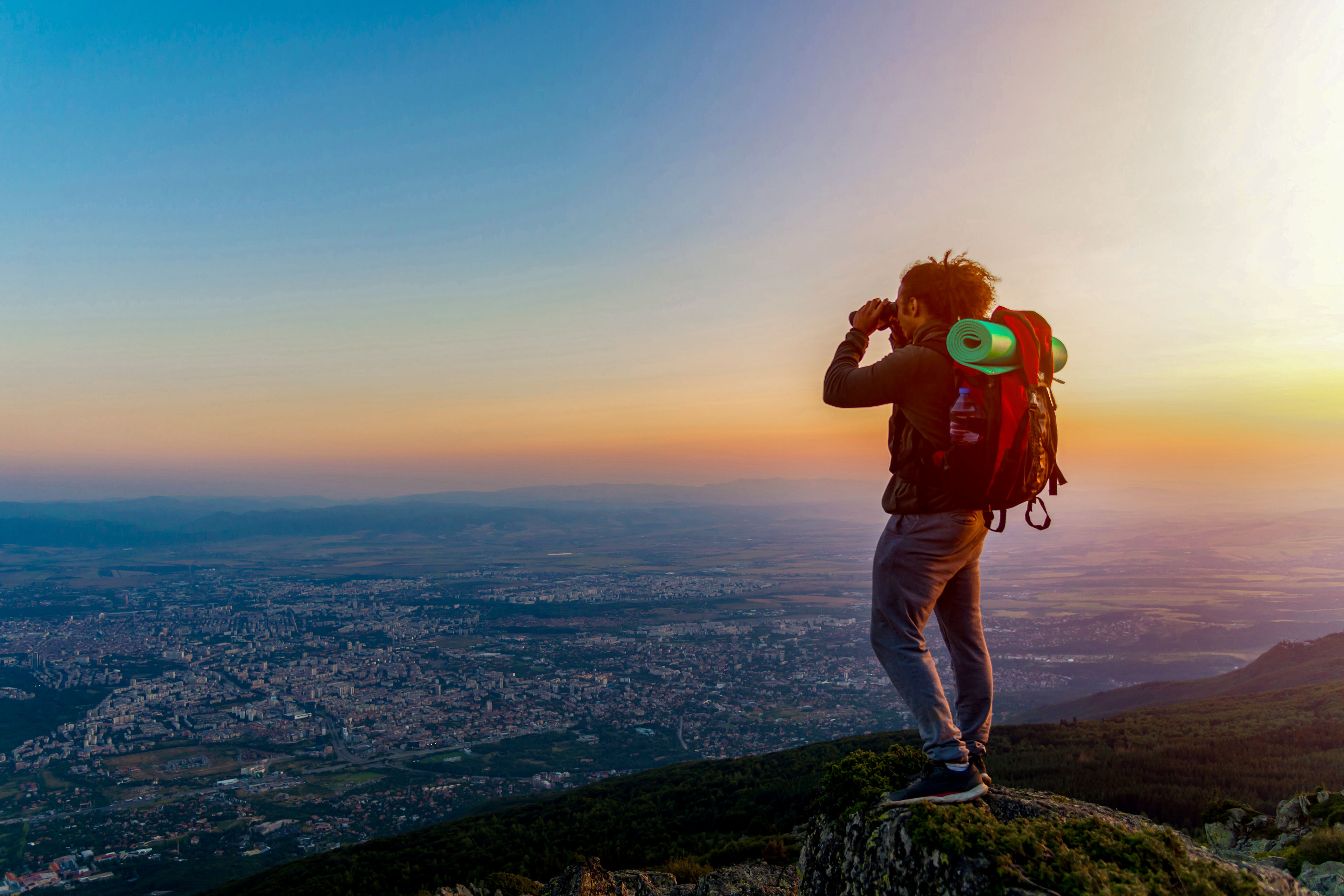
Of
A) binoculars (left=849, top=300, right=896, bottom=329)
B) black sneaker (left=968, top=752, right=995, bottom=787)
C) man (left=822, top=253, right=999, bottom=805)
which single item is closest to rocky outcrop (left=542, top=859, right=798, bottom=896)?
black sneaker (left=968, top=752, right=995, bottom=787)

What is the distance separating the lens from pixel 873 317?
3.23 meters

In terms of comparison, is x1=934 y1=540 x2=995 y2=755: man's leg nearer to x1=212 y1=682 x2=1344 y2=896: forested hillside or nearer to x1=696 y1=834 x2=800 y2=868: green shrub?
x1=696 y1=834 x2=800 y2=868: green shrub

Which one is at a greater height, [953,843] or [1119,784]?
[953,843]

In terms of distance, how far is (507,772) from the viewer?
110 feet

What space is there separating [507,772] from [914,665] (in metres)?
35.6

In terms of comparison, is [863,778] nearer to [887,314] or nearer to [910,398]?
[910,398]

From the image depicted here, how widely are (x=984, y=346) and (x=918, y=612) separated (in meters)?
1.22

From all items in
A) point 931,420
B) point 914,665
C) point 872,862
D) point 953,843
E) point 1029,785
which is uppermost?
point 931,420

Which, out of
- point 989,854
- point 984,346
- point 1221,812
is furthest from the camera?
point 1221,812

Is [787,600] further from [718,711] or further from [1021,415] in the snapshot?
[1021,415]

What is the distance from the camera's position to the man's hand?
323cm

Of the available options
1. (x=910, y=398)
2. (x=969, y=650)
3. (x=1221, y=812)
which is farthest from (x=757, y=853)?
(x=910, y=398)

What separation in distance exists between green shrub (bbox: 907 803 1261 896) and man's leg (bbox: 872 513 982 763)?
33 cm

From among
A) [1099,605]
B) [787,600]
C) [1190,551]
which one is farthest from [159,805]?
[1190,551]
